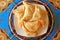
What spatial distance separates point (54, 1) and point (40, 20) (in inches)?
4.9

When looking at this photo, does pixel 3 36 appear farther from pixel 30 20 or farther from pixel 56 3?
pixel 56 3

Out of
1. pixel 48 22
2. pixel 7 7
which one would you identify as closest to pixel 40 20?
pixel 48 22

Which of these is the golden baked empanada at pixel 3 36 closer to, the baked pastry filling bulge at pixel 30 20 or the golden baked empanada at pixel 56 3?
the baked pastry filling bulge at pixel 30 20

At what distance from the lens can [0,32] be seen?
75cm

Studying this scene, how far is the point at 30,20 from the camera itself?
29.2 inches

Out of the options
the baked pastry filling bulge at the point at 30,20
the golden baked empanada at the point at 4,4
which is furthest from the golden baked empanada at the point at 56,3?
the golden baked empanada at the point at 4,4

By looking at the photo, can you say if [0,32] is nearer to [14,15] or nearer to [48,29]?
[14,15]

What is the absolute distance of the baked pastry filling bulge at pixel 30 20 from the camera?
0.73 m

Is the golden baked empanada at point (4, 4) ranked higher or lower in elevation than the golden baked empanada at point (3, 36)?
higher

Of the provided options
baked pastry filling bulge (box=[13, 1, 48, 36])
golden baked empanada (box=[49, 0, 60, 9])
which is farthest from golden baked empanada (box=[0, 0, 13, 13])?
golden baked empanada (box=[49, 0, 60, 9])

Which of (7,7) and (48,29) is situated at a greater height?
(7,7)

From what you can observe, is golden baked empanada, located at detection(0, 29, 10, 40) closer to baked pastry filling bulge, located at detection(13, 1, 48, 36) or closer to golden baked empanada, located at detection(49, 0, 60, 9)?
baked pastry filling bulge, located at detection(13, 1, 48, 36)

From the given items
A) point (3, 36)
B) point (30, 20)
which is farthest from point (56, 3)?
point (3, 36)

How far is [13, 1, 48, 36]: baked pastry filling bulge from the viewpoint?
2.39 feet
